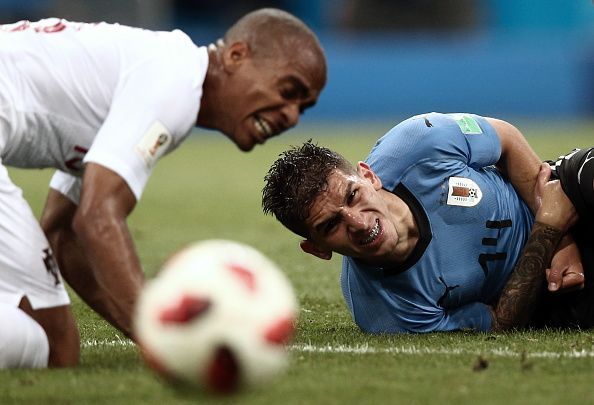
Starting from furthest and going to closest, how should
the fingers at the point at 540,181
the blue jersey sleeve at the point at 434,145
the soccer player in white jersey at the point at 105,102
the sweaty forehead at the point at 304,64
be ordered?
the fingers at the point at 540,181 < the blue jersey sleeve at the point at 434,145 < the sweaty forehead at the point at 304,64 < the soccer player in white jersey at the point at 105,102

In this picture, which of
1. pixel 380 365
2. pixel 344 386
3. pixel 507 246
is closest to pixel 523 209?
pixel 507 246

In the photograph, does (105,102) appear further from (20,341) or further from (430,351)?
(430,351)

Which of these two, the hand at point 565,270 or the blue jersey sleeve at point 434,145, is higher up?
the blue jersey sleeve at point 434,145

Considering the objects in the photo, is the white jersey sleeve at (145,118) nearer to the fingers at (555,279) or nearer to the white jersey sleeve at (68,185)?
the white jersey sleeve at (68,185)

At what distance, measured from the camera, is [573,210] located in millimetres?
5840

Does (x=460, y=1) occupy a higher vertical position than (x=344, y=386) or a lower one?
lower

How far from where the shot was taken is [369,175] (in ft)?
18.7

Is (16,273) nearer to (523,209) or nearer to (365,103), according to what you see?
(523,209)

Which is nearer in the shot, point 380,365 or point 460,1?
point 380,365

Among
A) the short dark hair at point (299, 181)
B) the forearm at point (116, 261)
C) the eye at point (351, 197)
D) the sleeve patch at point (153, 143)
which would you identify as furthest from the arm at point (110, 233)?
the eye at point (351, 197)

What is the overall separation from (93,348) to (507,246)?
207 cm

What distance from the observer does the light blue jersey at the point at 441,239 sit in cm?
570

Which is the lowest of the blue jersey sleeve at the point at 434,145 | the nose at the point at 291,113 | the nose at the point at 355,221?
the nose at the point at 355,221

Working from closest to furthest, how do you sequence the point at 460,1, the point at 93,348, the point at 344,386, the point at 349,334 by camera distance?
the point at 344,386 < the point at 93,348 < the point at 349,334 < the point at 460,1
